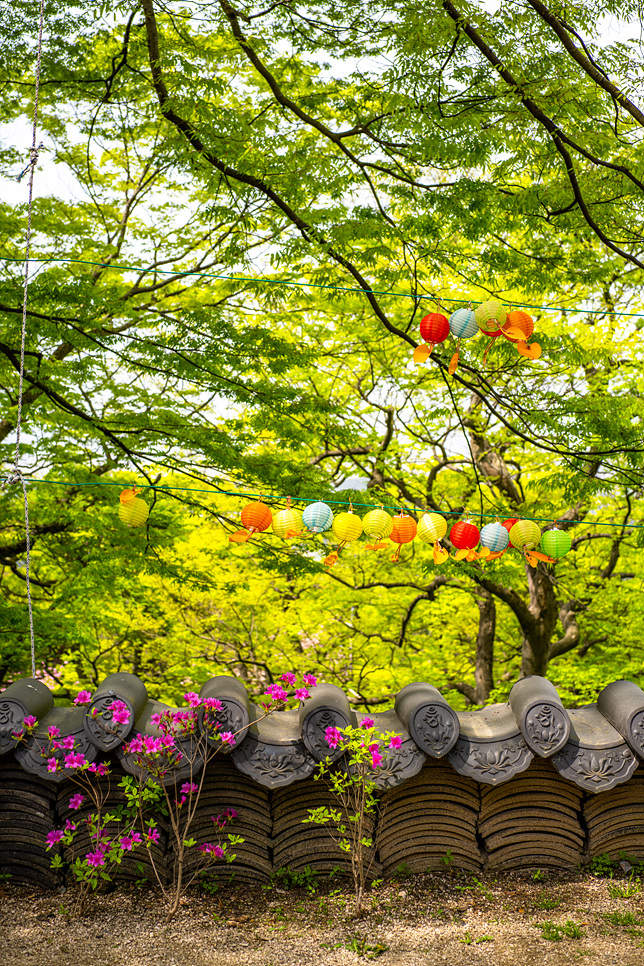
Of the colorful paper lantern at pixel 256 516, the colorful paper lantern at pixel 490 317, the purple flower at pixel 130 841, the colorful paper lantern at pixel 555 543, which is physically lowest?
the purple flower at pixel 130 841

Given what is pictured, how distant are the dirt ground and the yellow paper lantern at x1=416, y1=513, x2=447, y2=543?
198 cm

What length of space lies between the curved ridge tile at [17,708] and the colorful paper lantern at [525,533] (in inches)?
119

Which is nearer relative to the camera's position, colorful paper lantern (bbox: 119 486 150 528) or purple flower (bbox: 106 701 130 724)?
purple flower (bbox: 106 701 130 724)

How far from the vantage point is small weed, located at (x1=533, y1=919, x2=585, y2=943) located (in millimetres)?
3525

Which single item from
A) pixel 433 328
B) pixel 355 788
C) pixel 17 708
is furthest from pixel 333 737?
pixel 433 328

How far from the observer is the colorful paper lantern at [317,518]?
399 centimetres

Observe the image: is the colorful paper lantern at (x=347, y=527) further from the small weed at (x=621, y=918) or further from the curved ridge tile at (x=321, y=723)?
the small weed at (x=621, y=918)

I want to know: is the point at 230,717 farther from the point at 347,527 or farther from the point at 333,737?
the point at 347,527

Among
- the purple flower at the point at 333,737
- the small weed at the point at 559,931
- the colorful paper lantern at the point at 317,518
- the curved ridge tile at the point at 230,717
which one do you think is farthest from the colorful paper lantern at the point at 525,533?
the small weed at the point at 559,931

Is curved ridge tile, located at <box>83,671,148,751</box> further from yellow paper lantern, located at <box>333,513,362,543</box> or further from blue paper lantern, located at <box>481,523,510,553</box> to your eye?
blue paper lantern, located at <box>481,523,510,553</box>

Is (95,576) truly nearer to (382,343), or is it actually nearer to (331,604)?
(331,604)

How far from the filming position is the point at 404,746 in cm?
404

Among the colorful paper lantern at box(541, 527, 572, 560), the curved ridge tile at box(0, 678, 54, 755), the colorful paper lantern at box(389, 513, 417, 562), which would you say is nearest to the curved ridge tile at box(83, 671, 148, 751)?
the curved ridge tile at box(0, 678, 54, 755)

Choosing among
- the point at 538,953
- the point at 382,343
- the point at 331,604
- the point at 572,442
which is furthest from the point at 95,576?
the point at 538,953
